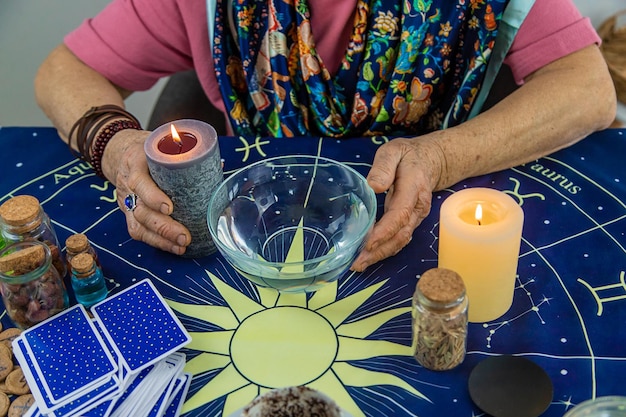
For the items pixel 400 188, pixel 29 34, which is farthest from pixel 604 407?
pixel 29 34

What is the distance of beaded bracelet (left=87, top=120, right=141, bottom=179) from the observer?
1242 mm

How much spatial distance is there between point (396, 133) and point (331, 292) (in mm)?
508

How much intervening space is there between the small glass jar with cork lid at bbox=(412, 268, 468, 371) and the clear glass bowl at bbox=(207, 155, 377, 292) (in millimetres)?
157

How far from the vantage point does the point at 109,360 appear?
881 mm

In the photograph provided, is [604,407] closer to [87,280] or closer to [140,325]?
Answer: [140,325]

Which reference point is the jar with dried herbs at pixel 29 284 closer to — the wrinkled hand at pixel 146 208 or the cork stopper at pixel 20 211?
the cork stopper at pixel 20 211

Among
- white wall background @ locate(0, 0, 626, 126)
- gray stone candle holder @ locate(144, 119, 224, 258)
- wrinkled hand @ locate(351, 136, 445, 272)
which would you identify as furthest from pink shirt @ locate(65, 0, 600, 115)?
white wall background @ locate(0, 0, 626, 126)

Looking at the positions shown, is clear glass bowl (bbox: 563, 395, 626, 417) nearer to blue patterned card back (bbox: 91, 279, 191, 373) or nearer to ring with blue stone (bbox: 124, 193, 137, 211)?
blue patterned card back (bbox: 91, 279, 191, 373)

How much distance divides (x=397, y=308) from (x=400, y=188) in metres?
0.19

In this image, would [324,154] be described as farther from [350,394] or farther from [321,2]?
[350,394]

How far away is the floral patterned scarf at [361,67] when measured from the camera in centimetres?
127

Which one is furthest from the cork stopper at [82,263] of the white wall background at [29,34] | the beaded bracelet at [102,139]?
the white wall background at [29,34]

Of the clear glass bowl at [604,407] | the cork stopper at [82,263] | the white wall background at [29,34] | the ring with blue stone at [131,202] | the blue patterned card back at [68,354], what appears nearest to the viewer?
the clear glass bowl at [604,407]

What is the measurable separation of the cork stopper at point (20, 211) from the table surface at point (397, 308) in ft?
0.46
